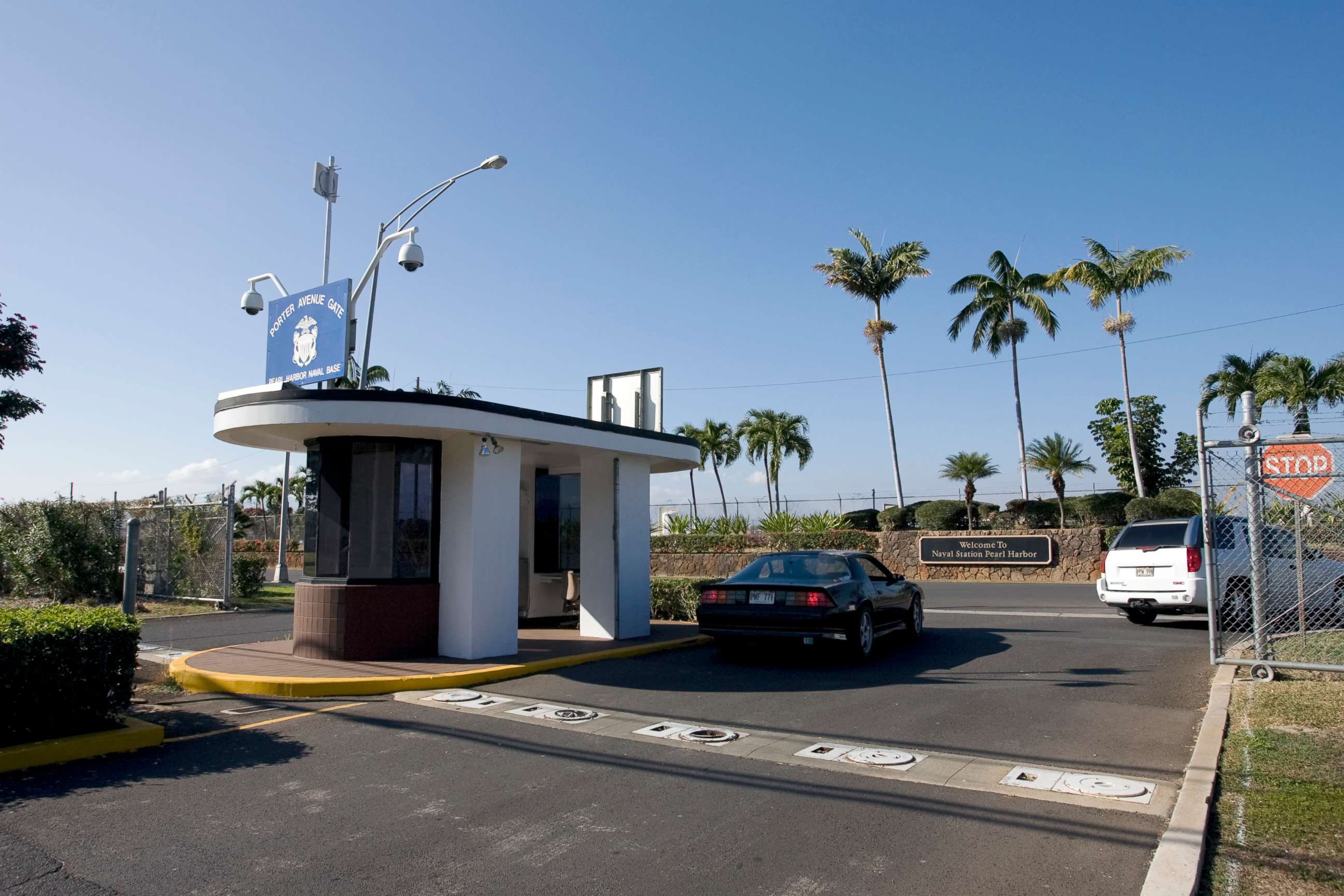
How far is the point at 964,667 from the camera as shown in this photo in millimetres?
9992

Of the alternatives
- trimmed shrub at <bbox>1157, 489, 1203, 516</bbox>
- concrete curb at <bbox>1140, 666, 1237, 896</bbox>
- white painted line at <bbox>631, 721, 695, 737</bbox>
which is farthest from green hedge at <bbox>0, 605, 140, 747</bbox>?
trimmed shrub at <bbox>1157, 489, 1203, 516</bbox>

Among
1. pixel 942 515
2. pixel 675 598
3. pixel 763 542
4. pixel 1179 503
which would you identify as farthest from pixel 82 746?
pixel 1179 503

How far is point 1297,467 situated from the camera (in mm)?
8016

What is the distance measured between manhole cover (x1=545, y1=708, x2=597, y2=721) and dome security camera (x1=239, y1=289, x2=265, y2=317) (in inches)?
386

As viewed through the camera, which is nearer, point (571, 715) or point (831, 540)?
point (571, 715)

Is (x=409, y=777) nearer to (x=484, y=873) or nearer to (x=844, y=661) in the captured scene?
(x=484, y=873)

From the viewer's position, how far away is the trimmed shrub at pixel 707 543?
30.2 metres

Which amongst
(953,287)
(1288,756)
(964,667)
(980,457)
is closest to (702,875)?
(1288,756)

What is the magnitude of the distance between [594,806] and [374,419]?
5.67m

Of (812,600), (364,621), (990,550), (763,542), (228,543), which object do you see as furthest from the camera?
(763,542)

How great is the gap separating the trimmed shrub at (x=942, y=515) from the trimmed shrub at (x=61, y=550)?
2323cm

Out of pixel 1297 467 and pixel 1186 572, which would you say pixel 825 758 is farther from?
pixel 1186 572

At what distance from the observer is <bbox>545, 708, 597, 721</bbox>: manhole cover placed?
7.57 metres

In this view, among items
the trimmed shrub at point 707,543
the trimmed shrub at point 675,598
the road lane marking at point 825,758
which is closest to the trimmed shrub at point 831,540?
the trimmed shrub at point 707,543
